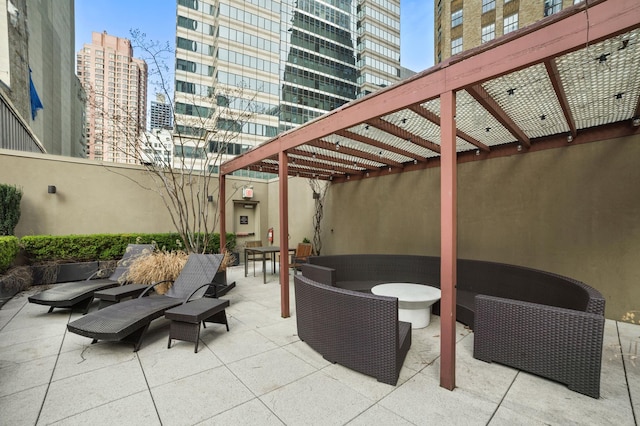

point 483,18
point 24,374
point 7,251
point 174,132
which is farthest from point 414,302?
point 483,18

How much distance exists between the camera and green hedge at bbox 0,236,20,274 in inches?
192

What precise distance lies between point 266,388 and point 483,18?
1986 cm

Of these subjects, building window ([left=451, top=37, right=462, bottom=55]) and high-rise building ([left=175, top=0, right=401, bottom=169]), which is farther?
high-rise building ([left=175, top=0, right=401, bottom=169])

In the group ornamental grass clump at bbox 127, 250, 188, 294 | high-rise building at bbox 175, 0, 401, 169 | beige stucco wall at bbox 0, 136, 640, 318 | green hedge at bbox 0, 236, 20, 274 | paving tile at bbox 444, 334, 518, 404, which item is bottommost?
paving tile at bbox 444, 334, 518, 404

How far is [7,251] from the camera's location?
A: 5023mm

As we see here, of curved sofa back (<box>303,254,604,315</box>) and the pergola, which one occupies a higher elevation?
the pergola

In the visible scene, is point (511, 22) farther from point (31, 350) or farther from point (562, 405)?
point (31, 350)

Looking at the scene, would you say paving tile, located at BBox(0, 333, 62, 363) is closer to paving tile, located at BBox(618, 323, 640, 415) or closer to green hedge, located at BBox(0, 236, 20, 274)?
green hedge, located at BBox(0, 236, 20, 274)

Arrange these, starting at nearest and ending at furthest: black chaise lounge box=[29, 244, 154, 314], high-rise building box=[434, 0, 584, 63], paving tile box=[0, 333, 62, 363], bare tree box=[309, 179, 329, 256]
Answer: paving tile box=[0, 333, 62, 363], black chaise lounge box=[29, 244, 154, 314], bare tree box=[309, 179, 329, 256], high-rise building box=[434, 0, 584, 63]

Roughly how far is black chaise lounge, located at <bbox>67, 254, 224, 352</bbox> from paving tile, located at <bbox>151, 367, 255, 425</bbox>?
905mm

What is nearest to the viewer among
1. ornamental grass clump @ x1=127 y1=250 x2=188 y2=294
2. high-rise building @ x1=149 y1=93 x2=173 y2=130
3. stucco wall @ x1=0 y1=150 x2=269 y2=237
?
ornamental grass clump @ x1=127 y1=250 x2=188 y2=294

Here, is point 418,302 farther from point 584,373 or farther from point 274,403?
point 274,403

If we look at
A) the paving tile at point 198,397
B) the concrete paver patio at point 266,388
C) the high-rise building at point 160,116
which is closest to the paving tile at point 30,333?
the concrete paver patio at point 266,388

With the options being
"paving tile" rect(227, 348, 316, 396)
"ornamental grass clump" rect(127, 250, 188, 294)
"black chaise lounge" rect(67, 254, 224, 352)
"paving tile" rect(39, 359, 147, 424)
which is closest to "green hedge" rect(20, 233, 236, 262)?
"ornamental grass clump" rect(127, 250, 188, 294)
